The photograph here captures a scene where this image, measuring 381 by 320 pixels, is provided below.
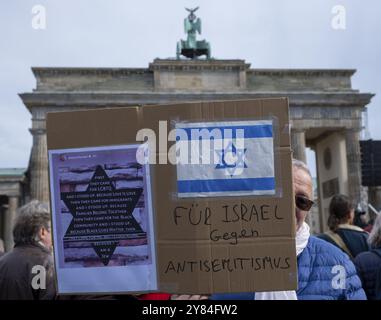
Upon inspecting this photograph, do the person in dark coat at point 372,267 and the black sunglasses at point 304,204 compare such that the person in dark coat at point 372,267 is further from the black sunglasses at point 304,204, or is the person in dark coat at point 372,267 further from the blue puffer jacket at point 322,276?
the black sunglasses at point 304,204

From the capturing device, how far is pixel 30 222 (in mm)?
3844

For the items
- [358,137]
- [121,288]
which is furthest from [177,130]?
[358,137]

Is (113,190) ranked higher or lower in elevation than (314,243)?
higher

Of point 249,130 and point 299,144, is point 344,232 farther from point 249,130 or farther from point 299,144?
point 299,144

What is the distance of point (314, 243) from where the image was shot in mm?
3066

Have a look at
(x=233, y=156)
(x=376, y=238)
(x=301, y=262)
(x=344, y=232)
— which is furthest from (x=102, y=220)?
(x=344, y=232)

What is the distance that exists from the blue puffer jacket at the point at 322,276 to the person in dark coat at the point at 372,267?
77 cm

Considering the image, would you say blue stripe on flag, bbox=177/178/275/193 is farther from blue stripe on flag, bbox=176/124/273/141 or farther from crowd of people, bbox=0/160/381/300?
crowd of people, bbox=0/160/381/300

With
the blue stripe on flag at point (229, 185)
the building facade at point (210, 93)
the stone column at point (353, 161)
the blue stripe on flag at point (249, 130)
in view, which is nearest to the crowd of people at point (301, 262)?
the blue stripe on flag at point (229, 185)

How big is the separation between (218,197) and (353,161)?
116 ft

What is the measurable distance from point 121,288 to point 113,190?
433 mm

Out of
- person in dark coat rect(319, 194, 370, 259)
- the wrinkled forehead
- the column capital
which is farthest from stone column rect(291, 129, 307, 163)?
the wrinkled forehead

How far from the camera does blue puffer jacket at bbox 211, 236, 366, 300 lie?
2.87 meters
